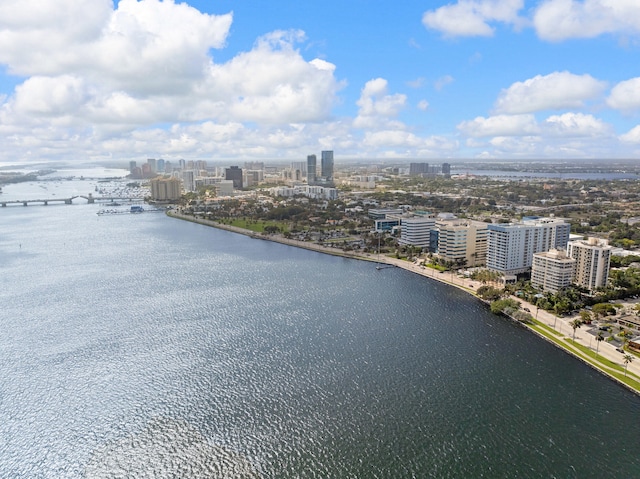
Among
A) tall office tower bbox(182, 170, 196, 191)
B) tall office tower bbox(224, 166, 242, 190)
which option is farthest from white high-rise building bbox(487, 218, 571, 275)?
tall office tower bbox(182, 170, 196, 191)

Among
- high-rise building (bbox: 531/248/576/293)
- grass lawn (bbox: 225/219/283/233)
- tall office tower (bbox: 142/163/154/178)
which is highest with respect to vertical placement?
tall office tower (bbox: 142/163/154/178)

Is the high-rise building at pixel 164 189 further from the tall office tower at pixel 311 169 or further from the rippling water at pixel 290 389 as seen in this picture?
the rippling water at pixel 290 389

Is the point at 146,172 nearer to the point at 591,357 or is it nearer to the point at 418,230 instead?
the point at 418,230

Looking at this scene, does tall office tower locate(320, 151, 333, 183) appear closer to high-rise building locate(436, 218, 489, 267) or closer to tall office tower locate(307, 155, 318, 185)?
tall office tower locate(307, 155, 318, 185)

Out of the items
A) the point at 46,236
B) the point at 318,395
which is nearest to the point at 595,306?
the point at 318,395

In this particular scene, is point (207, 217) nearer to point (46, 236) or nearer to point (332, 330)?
point (46, 236)

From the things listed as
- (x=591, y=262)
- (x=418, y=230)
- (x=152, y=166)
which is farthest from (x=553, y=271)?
(x=152, y=166)
